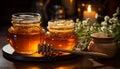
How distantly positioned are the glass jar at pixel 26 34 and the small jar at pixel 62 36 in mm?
33

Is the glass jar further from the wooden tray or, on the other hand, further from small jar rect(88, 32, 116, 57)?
small jar rect(88, 32, 116, 57)

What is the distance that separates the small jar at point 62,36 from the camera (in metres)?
0.98

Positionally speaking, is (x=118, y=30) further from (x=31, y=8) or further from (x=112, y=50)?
(x=31, y=8)

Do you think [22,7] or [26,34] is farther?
[22,7]

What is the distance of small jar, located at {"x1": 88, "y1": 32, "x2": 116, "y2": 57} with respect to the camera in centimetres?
97

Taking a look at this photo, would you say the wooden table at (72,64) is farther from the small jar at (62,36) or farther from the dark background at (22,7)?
the dark background at (22,7)

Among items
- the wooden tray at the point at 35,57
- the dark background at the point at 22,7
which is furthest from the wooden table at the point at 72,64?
the dark background at the point at 22,7

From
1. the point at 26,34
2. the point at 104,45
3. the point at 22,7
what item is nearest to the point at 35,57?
the point at 26,34

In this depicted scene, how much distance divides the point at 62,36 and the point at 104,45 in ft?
0.45

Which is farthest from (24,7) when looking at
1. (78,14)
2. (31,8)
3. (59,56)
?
(59,56)

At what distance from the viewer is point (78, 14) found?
203 centimetres

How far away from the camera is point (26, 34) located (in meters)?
0.96

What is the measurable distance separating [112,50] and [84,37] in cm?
14

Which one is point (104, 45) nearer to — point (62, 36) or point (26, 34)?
point (62, 36)
